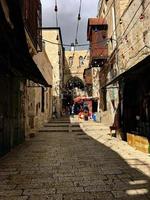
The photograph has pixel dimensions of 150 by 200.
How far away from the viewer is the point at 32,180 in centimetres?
601

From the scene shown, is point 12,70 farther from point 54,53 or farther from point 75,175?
point 54,53

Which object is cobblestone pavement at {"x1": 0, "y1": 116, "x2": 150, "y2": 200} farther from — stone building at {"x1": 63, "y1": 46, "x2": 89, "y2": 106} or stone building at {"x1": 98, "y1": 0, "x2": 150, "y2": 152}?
stone building at {"x1": 63, "y1": 46, "x2": 89, "y2": 106}

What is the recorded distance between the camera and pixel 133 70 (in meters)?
9.38

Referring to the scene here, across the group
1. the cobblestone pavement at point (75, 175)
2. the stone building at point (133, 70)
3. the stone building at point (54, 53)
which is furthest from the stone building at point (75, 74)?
the cobblestone pavement at point (75, 175)

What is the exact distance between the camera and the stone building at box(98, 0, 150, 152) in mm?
10367

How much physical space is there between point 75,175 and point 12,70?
5.05 metres

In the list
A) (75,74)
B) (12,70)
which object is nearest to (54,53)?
(75,74)

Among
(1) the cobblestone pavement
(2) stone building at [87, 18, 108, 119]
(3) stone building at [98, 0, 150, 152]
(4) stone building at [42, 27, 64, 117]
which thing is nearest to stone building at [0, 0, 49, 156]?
(1) the cobblestone pavement

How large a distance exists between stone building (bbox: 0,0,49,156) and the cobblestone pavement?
95cm

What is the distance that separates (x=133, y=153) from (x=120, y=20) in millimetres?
7763

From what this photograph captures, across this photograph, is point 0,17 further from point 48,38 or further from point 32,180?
point 48,38

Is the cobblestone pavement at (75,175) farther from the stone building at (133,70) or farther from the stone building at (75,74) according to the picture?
the stone building at (75,74)

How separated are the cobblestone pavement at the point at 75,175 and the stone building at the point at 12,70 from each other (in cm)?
95

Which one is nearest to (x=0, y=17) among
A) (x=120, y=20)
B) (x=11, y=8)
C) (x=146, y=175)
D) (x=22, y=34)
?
(x=11, y=8)
